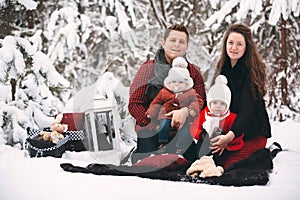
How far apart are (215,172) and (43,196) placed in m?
0.33

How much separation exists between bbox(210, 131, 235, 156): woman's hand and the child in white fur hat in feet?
0.18

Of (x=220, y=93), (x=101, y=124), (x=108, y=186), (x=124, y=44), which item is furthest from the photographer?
(x=124, y=44)

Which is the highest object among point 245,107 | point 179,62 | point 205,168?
point 179,62

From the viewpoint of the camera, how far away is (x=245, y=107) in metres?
0.93

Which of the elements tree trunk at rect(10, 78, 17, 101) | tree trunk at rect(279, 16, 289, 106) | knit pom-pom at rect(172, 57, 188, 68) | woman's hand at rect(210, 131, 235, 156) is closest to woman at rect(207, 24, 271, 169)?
woman's hand at rect(210, 131, 235, 156)

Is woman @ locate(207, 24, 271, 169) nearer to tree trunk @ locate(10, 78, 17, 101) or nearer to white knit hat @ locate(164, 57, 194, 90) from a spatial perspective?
white knit hat @ locate(164, 57, 194, 90)

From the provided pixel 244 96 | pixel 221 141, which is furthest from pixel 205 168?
pixel 244 96

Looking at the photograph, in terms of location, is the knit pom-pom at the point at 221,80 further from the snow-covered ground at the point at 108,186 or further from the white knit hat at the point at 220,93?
the snow-covered ground at the point at 108,186

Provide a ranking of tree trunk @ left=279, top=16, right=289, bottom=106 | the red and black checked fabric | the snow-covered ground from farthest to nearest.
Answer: tree trunk @ left=279, top=16, right=289, bottom=106, the red and black checked fabric, the snow-covered ground

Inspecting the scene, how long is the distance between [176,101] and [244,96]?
0.14 m

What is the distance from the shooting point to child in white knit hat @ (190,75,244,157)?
3.00 feet

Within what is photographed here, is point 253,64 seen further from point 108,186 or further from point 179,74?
point 108,186

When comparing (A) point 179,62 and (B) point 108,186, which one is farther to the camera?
(A) point 179,62

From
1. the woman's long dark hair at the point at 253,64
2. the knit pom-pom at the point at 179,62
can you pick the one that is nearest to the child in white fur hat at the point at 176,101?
the knit pom-pom at the point at 179,62
